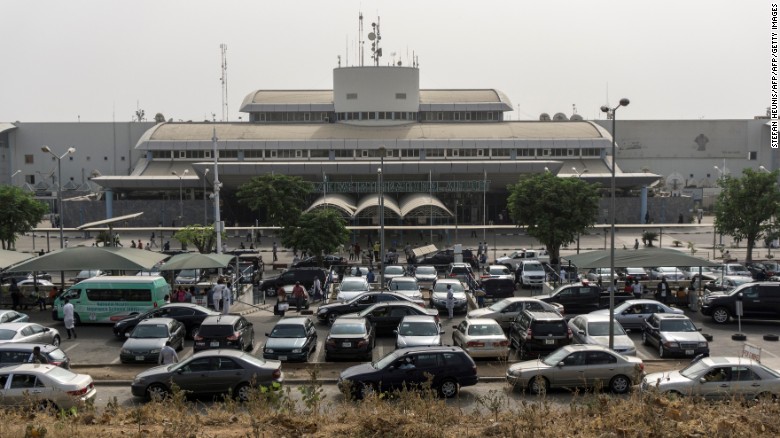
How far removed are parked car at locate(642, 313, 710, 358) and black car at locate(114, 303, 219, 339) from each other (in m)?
13.6

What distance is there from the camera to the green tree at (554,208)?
1633 inches

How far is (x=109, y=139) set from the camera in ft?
298

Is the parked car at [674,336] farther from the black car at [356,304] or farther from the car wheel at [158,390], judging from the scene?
the car wheel at [158,390]

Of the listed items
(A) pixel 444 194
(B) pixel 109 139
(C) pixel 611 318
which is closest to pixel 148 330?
(C) pixel 611 318

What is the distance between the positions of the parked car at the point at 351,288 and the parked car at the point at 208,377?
12.6 metres

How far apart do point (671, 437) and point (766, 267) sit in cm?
3027

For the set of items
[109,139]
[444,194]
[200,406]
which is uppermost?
[109,139]

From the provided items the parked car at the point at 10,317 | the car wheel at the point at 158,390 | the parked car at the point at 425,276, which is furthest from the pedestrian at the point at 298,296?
the car wheel at the point at 158,390

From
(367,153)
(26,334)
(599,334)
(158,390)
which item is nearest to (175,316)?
(26,334)

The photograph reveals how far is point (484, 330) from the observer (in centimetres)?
2225

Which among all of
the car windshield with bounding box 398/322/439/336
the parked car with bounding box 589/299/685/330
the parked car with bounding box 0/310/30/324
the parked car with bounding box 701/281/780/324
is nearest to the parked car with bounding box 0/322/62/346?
the parked car with bounding box 0/310/30/324

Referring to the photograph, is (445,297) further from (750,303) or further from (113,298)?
(113,298)

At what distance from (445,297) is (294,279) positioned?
8.76 m

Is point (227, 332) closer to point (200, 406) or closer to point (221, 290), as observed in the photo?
point (200, 406)
